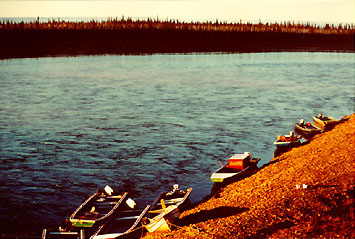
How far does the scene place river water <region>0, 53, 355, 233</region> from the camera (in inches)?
963

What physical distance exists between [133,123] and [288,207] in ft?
81.9

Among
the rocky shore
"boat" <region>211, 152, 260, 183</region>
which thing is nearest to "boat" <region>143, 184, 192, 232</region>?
the rocky shore

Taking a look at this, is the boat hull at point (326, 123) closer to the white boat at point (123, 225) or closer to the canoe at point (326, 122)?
the canoe at point (326, 122)

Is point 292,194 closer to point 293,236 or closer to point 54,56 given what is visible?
point 293,236

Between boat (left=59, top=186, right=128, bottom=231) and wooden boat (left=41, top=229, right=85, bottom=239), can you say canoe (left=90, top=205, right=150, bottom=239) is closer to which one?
boat (left=59, top=186, right=128, bottom=231)

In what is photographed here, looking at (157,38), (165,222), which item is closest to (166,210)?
(165,222)

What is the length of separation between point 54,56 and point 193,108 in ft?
189

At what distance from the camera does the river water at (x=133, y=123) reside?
80.2ft

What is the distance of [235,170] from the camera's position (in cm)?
2383

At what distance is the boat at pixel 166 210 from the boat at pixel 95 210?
170 centimetres

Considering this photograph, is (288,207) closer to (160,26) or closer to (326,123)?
(326,123)

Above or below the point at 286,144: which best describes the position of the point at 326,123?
above

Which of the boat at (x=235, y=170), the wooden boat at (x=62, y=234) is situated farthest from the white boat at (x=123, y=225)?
the boat at (x=235, y=170)

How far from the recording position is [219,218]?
51.0 feet
